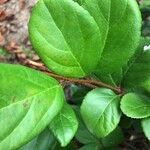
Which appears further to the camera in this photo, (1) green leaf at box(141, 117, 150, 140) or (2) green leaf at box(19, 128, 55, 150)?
(2) green leaf at box(19, 128, 55, 150)

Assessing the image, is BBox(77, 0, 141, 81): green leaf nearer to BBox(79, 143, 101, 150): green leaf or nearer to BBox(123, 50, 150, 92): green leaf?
BBox(123, 50, 150, 92): green leaf

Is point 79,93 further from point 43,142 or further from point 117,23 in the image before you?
point 117,23

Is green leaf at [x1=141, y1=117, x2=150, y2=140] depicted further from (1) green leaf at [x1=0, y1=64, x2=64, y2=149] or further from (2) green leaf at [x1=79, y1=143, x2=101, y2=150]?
(2) green leaf at [x1=79, y1=143, x2=101, y2=150]

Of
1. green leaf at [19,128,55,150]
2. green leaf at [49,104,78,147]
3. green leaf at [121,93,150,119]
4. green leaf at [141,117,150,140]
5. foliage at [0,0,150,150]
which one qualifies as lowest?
green leaf at [19,128,55,150]

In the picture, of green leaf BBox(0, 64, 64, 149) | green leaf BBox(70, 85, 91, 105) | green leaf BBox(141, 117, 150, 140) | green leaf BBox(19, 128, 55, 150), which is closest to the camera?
green leaf BBox(0, 64, 64, 149)

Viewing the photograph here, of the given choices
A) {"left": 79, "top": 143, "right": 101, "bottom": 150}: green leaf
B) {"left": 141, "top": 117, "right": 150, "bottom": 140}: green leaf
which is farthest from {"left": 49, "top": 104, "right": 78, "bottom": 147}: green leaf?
{"left": 79, "top": 143, "right": 101, "bottom": 150}: green leaf

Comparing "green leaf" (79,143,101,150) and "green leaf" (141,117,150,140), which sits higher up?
"green leaf" (141,117,150,140)

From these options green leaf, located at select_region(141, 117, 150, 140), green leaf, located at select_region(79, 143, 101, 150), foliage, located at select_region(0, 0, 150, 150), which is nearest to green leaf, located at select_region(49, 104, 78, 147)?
foliage, located at select_region(0, 0, 150, 150)

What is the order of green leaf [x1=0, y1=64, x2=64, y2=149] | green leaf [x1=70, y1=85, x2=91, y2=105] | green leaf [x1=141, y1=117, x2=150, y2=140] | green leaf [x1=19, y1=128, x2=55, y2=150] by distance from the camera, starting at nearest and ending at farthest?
green leaf [x1=0, y1=64, x2=64, y2=149] → green leaf [x1=141, y1=117, x2=150, y2=140] → green leaf [x1=19, y1=128, x2=55, y2=150] → green leaf [x1=70, y1=85, x2=91, y2=105]
